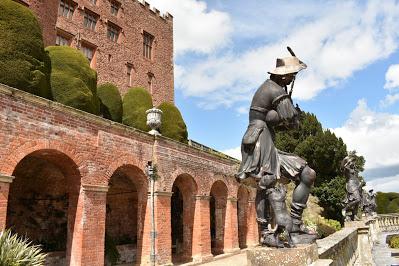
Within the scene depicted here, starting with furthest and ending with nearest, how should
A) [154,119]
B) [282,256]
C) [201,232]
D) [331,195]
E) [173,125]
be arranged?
[331,195] < [173,125] < [201,232] < [154,119] < [282,256]

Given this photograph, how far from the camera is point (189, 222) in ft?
52.5

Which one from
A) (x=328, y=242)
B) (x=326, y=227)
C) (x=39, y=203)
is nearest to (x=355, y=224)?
(x=328, y=242)

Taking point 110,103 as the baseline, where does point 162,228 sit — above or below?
below

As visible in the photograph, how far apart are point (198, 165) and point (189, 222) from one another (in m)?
2.48

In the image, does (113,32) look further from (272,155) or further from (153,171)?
(272,155)

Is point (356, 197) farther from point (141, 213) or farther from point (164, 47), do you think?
point (164, 47)

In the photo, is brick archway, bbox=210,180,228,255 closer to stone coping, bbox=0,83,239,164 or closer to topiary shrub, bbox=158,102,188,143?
topiary shrub, bbox=158,102,188,143

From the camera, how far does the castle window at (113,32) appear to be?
27.7m

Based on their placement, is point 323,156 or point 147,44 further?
point 147,44

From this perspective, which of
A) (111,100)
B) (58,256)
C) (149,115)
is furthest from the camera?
(111,100)

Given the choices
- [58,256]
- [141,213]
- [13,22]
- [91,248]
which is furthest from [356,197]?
[13,22]

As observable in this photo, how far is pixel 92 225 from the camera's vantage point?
35.8ft

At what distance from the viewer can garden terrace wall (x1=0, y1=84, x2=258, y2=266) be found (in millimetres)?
9172

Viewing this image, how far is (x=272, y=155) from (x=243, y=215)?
17.3 meters
